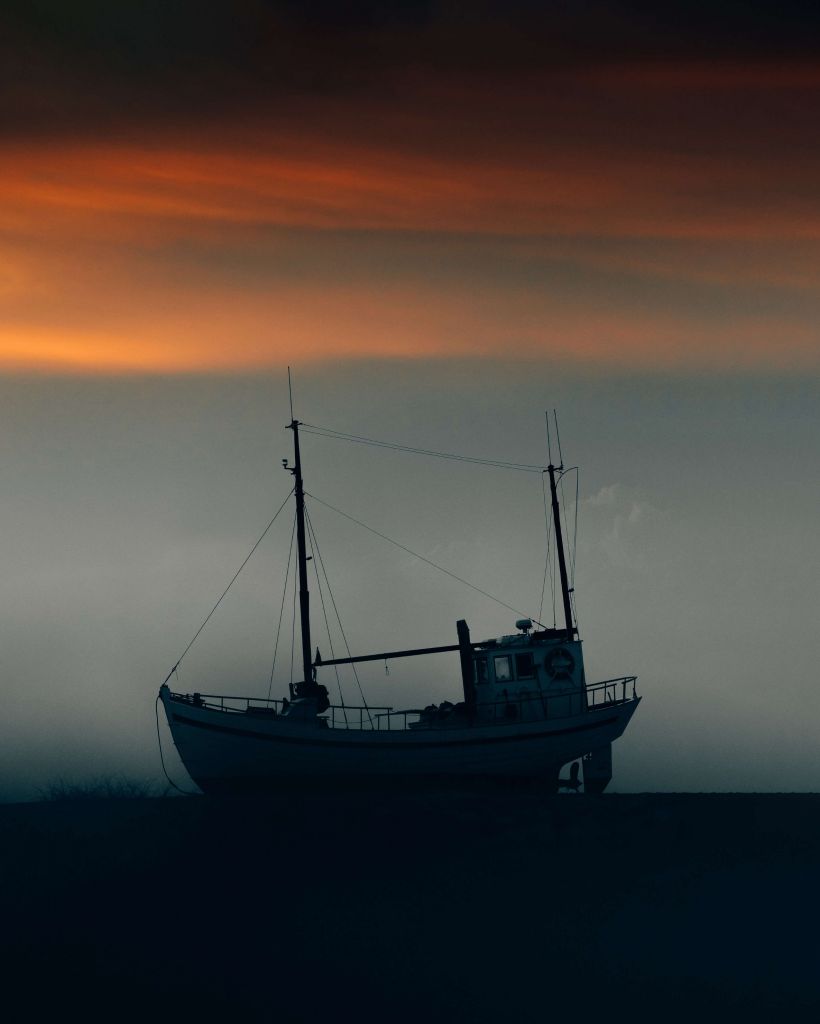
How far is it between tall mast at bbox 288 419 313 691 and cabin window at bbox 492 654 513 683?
7069mm

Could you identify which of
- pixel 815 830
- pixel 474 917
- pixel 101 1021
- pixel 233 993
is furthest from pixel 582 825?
pixel 101 1021

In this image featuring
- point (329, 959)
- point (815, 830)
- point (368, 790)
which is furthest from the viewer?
point (368, 790)

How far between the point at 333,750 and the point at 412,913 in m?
18.5

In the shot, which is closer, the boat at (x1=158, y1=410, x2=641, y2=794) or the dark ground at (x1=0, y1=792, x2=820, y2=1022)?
the dark ground at (x1=0, y1=792, x2=820, y2=1022)

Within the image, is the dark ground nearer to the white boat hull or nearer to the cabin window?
the white boat hull

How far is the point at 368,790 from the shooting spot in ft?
138

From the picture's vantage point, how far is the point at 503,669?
151 feet

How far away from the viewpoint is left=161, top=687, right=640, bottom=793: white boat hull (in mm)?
Answer: 41844

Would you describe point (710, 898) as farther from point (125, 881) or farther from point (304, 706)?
point (304, 706)

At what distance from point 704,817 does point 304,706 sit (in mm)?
16259

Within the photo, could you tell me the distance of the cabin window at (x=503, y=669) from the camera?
151ft

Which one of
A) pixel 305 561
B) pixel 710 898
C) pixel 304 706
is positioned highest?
pixel 305 561

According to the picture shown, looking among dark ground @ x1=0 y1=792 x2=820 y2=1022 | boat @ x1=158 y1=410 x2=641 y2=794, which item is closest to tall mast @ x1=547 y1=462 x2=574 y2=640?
boat @ x1=158 y1=410 x2=641 y2=794

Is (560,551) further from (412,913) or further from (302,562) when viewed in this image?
(412,913)
